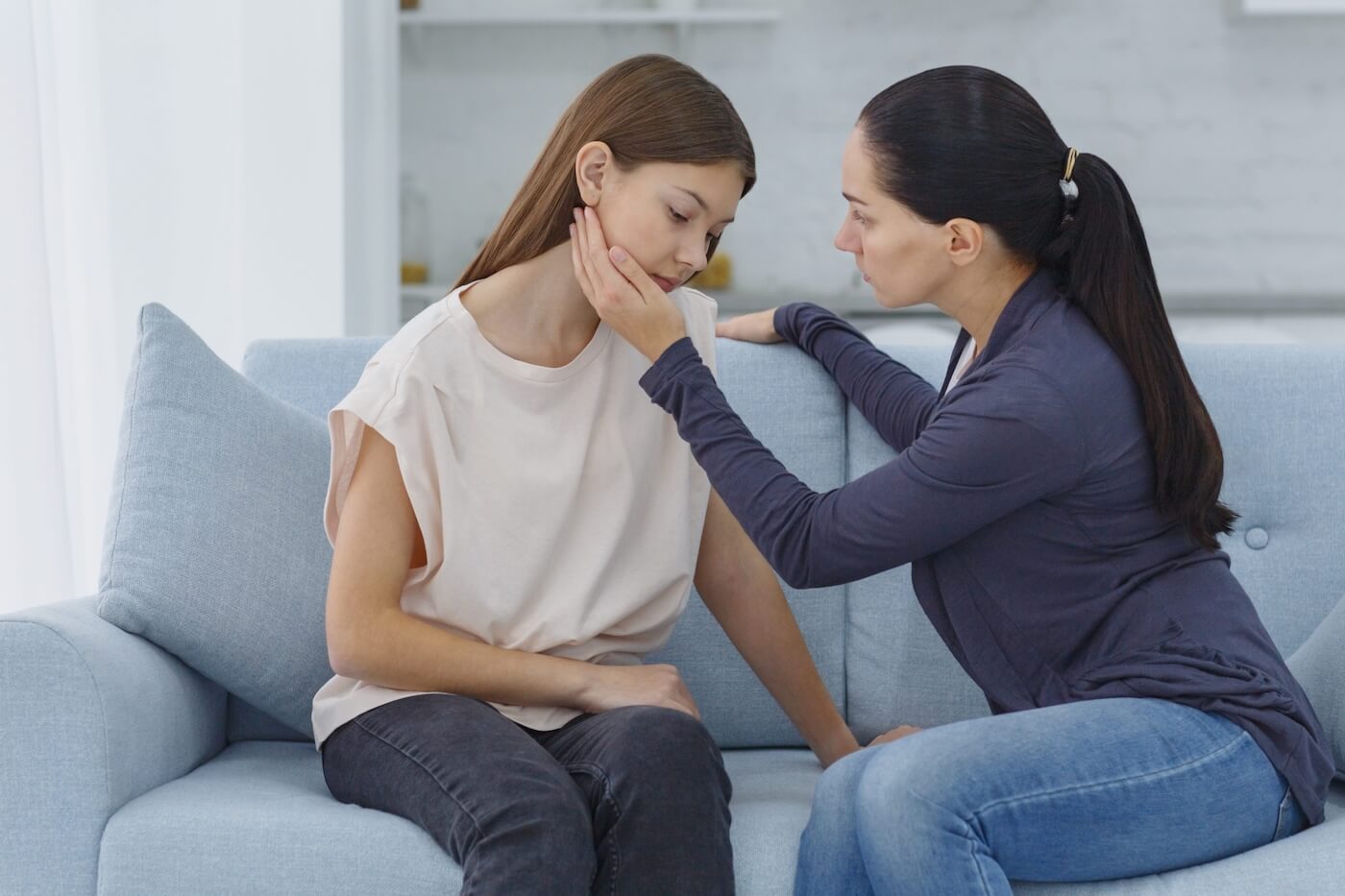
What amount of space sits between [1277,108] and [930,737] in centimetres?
321

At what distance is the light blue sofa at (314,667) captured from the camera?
3.87 feet

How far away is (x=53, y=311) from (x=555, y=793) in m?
1.26

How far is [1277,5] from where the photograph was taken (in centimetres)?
353

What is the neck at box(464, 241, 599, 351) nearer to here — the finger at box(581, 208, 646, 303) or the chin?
the finger at box(581, 208, 646, 303)

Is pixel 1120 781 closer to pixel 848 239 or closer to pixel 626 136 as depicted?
pixel 848 239

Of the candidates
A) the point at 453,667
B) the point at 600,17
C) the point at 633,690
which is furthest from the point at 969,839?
the point at 600,17

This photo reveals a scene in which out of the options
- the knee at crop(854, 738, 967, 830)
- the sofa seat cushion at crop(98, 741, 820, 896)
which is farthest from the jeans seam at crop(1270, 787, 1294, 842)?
the sofa seat cushion at crop(98, 741, 820, 896)

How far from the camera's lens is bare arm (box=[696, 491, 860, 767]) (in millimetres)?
1503

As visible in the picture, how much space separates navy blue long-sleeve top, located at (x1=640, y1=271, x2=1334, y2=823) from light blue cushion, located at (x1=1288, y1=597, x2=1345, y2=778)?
0.09 meters

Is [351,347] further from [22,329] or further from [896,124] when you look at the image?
[896,124]

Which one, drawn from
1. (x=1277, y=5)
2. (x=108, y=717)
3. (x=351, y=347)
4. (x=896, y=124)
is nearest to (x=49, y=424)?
(x=351, y=347)

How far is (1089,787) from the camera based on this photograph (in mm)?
1129

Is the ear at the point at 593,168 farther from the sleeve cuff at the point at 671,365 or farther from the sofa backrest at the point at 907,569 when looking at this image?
the sofa backrest at the point at 907,569

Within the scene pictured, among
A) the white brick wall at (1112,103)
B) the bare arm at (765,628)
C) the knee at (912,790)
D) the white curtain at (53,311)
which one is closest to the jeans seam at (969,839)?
the knee at (912,790)
